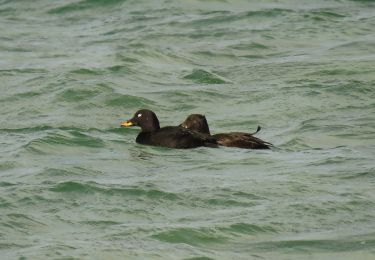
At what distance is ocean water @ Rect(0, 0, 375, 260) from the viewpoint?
1154cm

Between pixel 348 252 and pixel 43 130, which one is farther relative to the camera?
pixel 43 130

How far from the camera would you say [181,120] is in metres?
17.7

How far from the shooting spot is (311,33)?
2352 centimetres

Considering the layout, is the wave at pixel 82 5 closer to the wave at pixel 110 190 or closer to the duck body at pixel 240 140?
the duck body at pixel 240 140

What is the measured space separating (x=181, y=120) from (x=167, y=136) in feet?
7.45

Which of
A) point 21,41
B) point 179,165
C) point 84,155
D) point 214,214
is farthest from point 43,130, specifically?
point 21,41

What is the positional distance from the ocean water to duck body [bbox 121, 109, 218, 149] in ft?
0.46

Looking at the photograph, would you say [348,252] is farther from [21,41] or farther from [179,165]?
[21,41]

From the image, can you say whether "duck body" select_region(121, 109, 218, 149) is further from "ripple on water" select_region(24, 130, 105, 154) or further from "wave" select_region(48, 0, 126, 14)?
"wave" select_region(48, 0, 126, 14)

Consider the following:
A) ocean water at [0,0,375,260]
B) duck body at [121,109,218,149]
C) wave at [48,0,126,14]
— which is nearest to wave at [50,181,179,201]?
ocean water at [0,0,375,260]

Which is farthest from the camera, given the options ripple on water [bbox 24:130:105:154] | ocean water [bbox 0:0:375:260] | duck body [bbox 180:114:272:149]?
ripple on water [bbox 24:130:105:154]

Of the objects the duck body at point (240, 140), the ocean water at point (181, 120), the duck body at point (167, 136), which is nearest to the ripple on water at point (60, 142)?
the ocean water at point (181, 120)

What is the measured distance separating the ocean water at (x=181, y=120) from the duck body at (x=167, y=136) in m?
0.14

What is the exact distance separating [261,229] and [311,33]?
1215 centimetres
